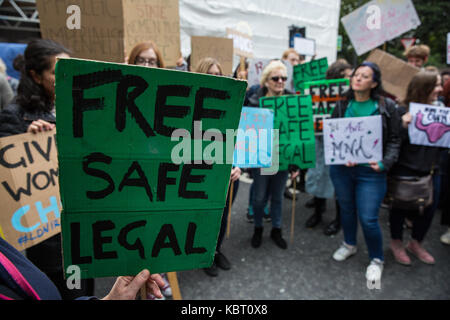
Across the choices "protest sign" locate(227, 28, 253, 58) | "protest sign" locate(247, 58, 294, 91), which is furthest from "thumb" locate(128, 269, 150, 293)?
"protest sign" locate(227, 28, 253, 58)

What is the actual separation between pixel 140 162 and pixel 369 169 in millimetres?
2143

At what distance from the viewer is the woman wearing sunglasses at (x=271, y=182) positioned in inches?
112

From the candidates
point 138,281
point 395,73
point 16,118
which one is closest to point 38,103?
point 16,118

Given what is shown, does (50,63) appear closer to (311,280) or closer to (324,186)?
(311,280)

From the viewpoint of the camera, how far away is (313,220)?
364 cm

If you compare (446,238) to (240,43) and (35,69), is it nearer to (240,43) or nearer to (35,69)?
(240,43)

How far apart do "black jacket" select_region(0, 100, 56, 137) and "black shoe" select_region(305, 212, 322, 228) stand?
9.89 ft

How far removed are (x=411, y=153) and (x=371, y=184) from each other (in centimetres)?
52

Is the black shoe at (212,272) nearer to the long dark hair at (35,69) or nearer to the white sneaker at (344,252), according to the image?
the white sneaker at (344,252)

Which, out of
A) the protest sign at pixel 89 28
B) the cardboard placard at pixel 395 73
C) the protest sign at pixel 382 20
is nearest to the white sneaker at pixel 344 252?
the cardboard placard at pixel 395 73

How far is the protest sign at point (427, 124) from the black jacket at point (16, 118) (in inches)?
106

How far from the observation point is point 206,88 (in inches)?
33.9

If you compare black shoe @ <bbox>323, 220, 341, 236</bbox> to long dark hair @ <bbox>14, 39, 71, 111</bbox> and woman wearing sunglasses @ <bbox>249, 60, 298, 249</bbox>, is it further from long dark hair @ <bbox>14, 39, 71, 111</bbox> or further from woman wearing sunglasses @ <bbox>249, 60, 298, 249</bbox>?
long dark hair @ <bbox>14, 39, 71, 111</bbox>

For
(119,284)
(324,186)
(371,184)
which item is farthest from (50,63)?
(324,186)
